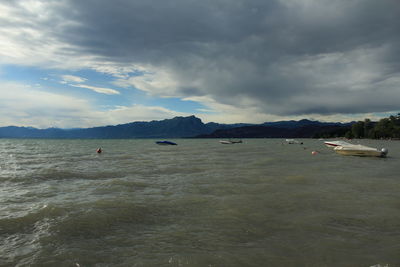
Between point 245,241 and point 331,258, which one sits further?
point 245,241

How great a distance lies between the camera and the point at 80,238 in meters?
8.02

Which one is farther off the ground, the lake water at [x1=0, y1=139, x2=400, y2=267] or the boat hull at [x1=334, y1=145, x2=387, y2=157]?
the boat hull at [x1=334, y1=145, x2=387, y2=157]

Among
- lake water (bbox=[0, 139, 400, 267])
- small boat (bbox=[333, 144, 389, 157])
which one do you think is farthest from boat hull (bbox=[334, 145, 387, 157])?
lake water (bbox=[0, 139, 400, 267])

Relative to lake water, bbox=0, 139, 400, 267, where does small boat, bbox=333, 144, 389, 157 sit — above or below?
above

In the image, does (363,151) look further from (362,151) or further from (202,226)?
(202,226)

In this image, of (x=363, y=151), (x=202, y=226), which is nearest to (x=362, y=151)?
(x=363, y=151)

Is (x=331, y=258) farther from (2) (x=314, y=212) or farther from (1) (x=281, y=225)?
(2) (x=314, y=212)

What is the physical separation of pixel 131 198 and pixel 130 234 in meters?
5.30

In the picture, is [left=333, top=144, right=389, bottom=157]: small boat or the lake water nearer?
the lake water

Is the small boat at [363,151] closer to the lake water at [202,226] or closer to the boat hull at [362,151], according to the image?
the boat hull at [362,151]

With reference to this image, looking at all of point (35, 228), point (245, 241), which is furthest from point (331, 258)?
point (35, 228)

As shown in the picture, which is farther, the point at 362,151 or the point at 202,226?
the point at 362,151

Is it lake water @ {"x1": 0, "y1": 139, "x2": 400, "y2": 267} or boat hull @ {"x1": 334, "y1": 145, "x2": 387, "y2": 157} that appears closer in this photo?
lake water @ {"x1": 0, "y1": 139, "x2": 400, "y2": 267}

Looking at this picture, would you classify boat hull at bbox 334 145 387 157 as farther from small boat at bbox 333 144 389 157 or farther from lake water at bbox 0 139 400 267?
lake water at bbox 0 139 400 267
